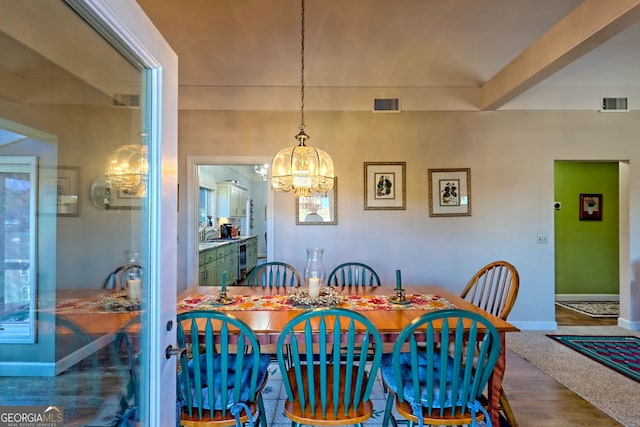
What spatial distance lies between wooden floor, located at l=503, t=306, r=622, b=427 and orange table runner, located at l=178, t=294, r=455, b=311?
91 centimetres

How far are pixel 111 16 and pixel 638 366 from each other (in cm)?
437

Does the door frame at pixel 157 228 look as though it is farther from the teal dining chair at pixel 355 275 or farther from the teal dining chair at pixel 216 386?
the teal dining chair at pixel 355 275

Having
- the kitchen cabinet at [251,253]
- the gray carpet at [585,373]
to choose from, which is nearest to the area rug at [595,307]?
the gray carpet at [585,373]

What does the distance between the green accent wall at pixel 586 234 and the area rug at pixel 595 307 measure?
24 cm

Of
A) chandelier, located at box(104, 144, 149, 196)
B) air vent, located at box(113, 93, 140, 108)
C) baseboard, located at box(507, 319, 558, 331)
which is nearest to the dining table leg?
chandelier, located at box(104, 144, 149, 196)

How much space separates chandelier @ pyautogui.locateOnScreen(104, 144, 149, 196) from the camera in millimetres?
1192

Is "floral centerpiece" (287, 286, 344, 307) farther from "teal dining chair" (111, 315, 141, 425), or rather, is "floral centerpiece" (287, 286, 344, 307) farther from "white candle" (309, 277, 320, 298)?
"teal dining chair" (111, 315, 141, 425)

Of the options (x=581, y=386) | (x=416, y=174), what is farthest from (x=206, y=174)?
(x=581, y=386)

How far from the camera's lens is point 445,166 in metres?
3.90

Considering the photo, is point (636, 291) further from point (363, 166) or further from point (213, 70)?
point (213, 70)

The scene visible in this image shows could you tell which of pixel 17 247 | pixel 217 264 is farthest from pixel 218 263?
pixel 17 247

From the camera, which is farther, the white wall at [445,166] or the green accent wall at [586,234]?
the green accent wall at [586,234]

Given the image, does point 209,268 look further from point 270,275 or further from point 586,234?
point 586,234

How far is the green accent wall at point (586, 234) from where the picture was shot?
17.2 ft
